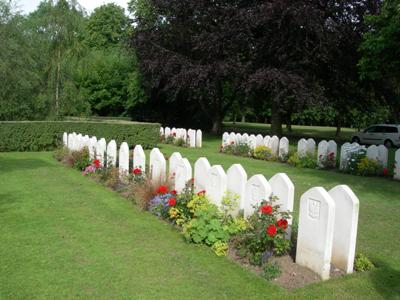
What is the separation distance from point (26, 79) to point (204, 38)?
929cm

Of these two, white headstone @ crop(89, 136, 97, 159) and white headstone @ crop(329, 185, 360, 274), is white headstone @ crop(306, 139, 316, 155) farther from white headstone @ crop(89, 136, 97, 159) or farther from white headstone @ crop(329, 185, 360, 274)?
white headstone @ crop(329, 185, 360, 274)

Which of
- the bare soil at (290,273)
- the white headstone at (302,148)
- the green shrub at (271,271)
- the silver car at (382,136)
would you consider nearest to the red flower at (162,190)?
the bare soil at (290,273)

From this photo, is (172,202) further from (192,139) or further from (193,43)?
(193,43)

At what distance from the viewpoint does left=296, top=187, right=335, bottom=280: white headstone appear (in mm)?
4742

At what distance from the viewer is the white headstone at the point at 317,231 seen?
15.6 ft

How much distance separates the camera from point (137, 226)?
6.65 meters

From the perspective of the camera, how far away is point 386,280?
187 inches

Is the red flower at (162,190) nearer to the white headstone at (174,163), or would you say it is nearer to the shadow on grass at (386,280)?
the white headstone at (174,163)

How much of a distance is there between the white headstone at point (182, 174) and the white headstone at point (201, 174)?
0.64ft

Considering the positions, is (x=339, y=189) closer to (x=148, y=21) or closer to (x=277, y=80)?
(x=277, y=80)

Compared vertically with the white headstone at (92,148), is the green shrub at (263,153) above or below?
below

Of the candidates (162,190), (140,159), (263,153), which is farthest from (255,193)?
(263,153)

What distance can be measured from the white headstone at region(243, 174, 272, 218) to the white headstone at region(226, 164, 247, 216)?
6.2 inches

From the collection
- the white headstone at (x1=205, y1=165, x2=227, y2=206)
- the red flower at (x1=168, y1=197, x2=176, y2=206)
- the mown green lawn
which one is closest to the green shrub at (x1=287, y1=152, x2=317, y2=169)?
the mown green lawn
